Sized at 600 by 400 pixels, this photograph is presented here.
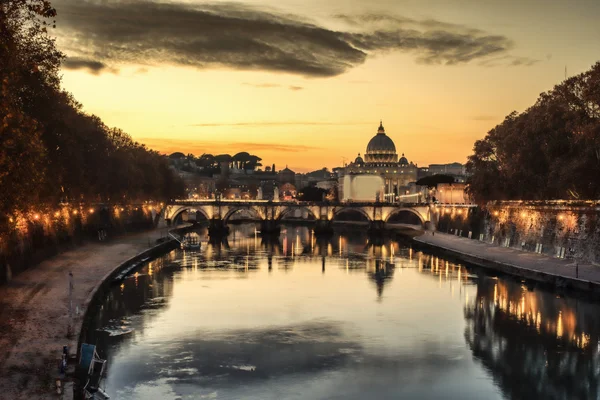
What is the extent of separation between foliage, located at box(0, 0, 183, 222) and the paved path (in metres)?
30.5

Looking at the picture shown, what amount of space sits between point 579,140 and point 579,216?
5.50 meters

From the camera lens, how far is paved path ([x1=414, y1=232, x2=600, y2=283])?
46472 millimetres

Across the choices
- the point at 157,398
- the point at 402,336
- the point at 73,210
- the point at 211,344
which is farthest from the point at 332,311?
the point at 73,210

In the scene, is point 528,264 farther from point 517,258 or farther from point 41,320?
point 41,320

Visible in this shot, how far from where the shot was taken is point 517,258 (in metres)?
58.2

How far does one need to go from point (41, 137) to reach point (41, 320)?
16212mm

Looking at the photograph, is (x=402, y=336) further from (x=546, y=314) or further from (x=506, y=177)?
(x=506, y=177)

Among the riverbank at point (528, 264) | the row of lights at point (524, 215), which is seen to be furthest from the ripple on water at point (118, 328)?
the row of lights at point (524, 215)

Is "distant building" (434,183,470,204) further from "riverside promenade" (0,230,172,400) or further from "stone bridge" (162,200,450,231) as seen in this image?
"riverside promenade" (0,230,172,400)

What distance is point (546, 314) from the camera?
3853 centimetres

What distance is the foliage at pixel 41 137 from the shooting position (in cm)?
2705

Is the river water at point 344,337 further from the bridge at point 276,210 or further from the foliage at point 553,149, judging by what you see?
the bridge at point 276,210

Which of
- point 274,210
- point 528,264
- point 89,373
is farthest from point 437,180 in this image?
point 89,373

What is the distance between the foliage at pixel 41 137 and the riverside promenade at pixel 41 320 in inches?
173
